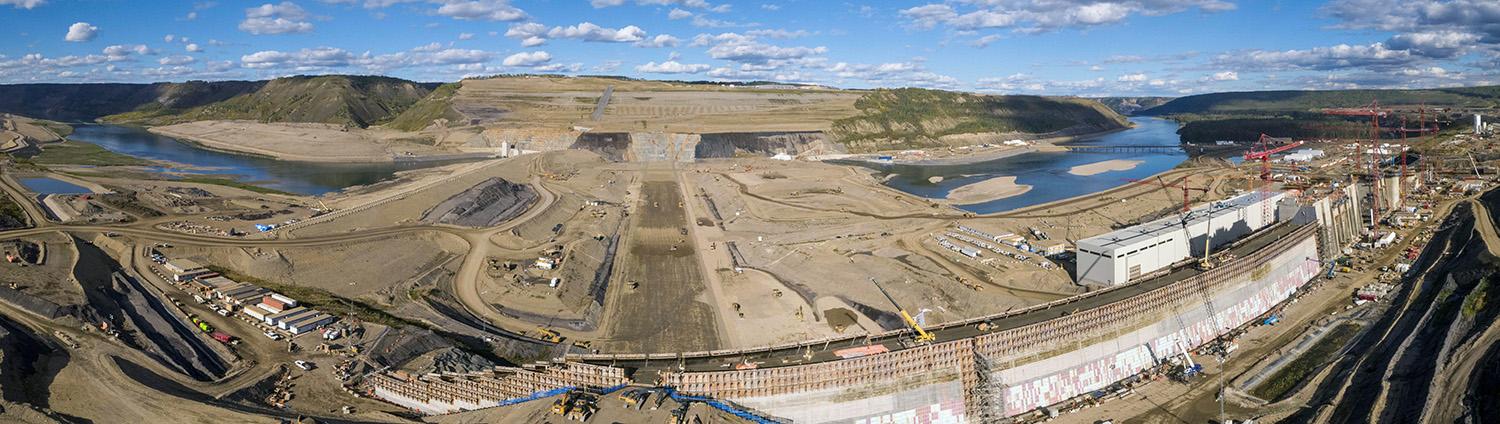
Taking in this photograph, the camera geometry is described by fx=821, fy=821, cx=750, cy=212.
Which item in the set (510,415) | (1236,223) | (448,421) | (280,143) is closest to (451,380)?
(448,421)

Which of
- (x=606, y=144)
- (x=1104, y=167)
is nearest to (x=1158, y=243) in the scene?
(x=1104, y=167)

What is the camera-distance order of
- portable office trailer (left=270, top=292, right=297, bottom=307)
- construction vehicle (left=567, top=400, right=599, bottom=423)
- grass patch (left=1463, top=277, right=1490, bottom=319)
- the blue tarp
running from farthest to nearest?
portable office trailer (left=270, top=292, right=297, bottom=307)
grass patch (left=1463, top=277, right=1490, bottom=319)
the blue tarp
construction vehicle (left=567, top=400, right=599, bottom=423)

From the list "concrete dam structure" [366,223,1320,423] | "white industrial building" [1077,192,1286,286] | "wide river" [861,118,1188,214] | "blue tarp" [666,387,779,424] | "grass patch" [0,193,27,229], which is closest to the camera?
"blue tarp" [666,387,779,424]

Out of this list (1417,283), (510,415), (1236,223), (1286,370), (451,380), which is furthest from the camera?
(1236,223)

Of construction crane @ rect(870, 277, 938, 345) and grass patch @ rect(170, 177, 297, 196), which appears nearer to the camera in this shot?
construction crane @ rect(870, 277, 938, 345)

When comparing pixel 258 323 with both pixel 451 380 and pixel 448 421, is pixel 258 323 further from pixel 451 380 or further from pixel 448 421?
pixel 448 421

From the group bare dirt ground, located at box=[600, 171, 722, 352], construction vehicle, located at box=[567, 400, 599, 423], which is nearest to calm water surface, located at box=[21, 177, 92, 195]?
bare dirt ground, located at box=[600, 171, 722, 352]

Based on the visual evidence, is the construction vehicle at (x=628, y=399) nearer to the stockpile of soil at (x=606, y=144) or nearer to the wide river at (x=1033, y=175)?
the wide river at (x=1033, y=175)

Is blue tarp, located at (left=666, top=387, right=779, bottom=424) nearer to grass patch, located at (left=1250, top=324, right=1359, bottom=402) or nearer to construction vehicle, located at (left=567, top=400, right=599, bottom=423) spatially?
construction vehicle, located at (left=567, top=400, right=599, bottom=423)
